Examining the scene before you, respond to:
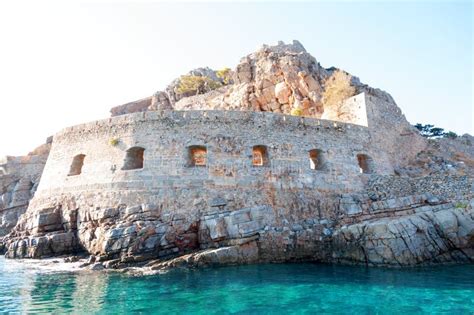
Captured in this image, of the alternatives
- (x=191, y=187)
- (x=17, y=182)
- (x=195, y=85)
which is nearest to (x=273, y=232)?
(x=191, y=187)

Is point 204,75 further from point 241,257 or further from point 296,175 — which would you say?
point 241,257

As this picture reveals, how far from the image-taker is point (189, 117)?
563 inches

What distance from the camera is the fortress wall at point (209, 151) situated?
13.4m

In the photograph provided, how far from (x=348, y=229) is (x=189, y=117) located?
326 inches

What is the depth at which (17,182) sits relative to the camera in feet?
73.2

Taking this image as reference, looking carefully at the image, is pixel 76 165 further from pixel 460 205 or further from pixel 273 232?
pixel 460 205

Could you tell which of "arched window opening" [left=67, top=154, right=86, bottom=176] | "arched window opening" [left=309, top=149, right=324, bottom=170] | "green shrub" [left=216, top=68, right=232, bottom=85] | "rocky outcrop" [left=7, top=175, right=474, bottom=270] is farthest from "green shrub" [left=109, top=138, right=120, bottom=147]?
"green shrub" [left=216, top=68, right=232, bottom=85]

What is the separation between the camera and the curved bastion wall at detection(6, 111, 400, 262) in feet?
39.0

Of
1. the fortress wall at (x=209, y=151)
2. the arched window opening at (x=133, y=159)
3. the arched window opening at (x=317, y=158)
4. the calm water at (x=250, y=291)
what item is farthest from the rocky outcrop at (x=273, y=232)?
the arched window opening at (x=133, y=159)

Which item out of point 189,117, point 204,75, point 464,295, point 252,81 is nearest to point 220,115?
point 189,117

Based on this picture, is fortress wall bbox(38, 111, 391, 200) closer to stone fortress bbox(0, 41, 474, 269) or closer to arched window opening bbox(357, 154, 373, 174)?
stone fortress bbox(0, 41, 474, 269)

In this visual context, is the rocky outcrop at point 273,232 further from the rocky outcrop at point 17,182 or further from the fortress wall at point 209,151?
the rocky outcrop at point 17,182

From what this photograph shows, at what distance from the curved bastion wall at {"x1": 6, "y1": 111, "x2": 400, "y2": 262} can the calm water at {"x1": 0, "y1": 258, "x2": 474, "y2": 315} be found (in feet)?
4.84

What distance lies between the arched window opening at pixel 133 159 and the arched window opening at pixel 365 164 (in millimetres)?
10858
